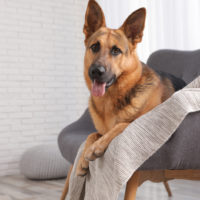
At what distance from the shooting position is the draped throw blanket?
1166mm

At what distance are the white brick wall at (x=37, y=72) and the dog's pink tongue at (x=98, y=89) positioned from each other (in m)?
2.32

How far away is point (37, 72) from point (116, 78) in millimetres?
2424

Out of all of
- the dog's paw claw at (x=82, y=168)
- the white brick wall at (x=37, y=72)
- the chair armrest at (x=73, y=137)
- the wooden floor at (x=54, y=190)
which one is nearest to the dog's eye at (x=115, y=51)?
the dog's paw claw at (x=82, y=168)

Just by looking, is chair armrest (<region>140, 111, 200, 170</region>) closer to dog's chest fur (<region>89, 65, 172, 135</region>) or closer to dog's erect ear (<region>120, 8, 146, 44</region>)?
dog's chest fur (<region>89, 65, 172, 135</region>)

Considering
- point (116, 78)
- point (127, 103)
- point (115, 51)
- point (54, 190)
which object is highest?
point (115, 51)

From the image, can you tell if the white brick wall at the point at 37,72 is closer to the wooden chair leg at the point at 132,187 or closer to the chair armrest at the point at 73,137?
the chair armrest at the point at 73,137

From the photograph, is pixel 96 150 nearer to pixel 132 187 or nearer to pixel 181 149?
pixel 132 187

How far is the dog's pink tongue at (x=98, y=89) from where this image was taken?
1475mm

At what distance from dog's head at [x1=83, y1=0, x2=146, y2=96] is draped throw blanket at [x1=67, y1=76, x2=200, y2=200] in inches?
12.7

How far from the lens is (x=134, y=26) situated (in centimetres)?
159

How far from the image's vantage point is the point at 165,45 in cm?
330

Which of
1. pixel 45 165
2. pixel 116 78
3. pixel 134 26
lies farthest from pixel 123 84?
pixel 45 165

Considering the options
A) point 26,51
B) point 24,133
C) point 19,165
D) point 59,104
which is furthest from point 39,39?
point 19,165

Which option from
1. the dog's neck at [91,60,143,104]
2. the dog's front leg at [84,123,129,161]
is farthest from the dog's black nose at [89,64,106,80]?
the dog's front leg at [84,123,129,161]
